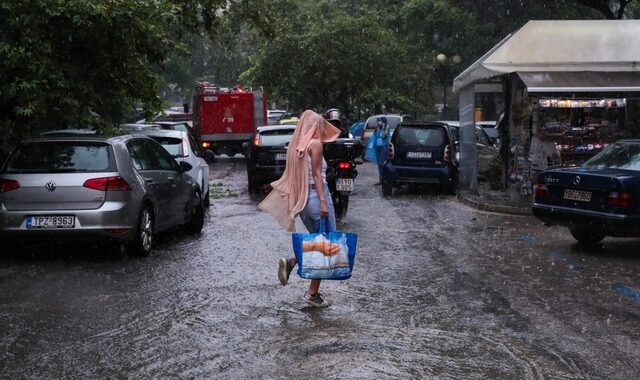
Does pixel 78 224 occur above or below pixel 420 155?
below

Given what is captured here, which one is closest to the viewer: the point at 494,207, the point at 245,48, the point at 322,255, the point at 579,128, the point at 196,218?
the point at 322,255

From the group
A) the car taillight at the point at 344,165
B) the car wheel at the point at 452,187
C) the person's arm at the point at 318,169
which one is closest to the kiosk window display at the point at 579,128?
the car wheel at the point at 452,187

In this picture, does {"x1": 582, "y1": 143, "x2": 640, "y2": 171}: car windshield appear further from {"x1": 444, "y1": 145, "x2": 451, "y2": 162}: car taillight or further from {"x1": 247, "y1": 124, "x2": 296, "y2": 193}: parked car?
{"x1": 247, "y1": 124, "x2": 296, "y2": 193}: parked car

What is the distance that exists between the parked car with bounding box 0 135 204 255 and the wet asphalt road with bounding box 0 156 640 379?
16.9 inches

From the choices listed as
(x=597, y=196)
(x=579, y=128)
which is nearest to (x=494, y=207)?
(x=579, y=128)

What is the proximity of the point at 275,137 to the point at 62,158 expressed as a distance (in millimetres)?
9413

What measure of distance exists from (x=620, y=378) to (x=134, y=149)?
709 centimetres

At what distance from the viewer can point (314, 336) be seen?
6859 mm

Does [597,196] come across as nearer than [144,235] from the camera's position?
No

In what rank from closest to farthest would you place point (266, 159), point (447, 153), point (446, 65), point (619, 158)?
point (619, 158), point (266, 159), point (447, 153), point (446, 65)

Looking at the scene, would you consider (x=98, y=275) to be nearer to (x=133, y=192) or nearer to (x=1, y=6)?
(x=133, y=192)

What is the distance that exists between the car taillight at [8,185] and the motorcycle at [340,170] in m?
5.57

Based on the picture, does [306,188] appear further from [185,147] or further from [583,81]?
[583,81]

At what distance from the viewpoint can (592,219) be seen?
36.0 ft
